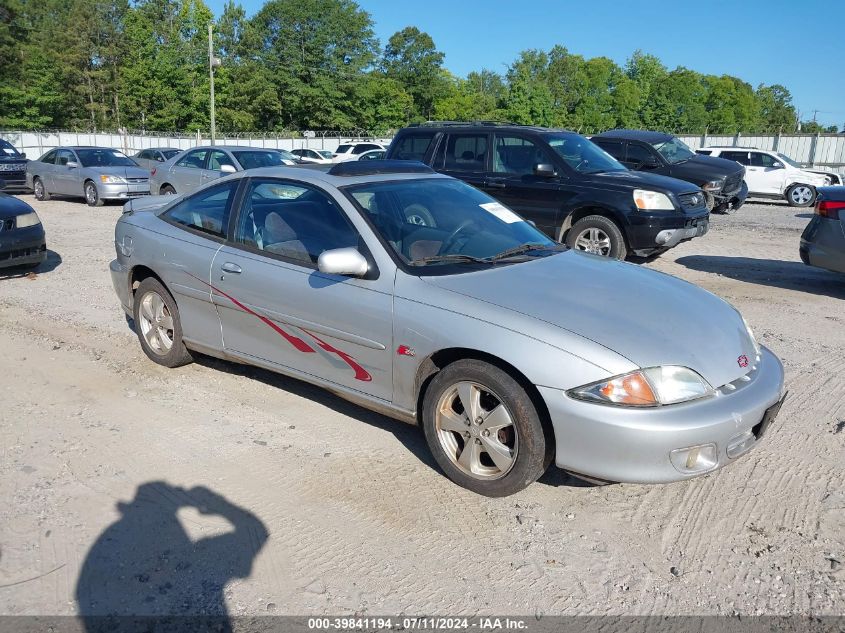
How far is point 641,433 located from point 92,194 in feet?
57.3

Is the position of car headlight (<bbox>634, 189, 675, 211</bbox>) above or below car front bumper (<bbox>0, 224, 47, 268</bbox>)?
above

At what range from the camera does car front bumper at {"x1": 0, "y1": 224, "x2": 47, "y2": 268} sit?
8.54 m

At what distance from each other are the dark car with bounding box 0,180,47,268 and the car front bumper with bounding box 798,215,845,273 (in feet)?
30.3

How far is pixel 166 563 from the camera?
124 inches

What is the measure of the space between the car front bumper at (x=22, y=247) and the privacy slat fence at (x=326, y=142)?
31115mm

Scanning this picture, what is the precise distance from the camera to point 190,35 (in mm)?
70688

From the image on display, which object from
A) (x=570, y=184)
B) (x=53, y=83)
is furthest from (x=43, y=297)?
(x=53, y=83)

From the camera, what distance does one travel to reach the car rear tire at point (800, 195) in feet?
65.1

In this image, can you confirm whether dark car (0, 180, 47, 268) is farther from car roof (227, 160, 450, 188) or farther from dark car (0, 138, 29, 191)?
dark car (0, 138, 29, 191)

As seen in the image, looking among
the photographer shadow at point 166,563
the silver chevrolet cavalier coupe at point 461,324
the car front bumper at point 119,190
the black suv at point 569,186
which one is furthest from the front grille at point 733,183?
the photographer shadow at point 166,563

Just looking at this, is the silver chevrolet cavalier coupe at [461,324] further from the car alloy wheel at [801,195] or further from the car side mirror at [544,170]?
the car alloy wheel at [801,195]

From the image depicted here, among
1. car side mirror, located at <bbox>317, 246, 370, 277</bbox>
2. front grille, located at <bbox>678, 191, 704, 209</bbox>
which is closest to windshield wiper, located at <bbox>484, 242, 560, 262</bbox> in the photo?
car side mirror, located at <bbox>317, 246, 370, 277</bbox>

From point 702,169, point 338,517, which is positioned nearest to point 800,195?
point 702,169

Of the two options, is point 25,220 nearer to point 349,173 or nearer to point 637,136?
point 349,173
